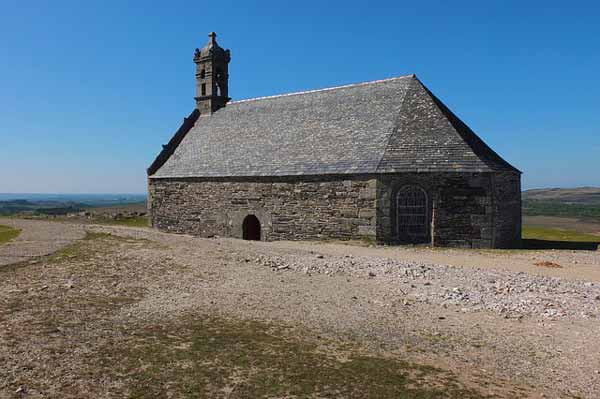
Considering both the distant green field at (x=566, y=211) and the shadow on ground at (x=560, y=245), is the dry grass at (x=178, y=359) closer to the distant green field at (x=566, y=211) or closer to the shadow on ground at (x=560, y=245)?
the shadow on ground at (x=560, y=245)

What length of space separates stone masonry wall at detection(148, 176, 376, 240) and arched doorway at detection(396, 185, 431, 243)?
1.23m

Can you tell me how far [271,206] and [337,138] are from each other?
16.1 feet

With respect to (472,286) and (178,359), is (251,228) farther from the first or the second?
(178,359)

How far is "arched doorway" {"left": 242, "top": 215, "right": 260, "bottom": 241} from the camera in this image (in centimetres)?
2489

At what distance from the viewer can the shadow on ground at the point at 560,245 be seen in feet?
65.6

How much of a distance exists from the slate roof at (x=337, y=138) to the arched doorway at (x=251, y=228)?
2662 mm

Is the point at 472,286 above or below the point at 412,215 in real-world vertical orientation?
below

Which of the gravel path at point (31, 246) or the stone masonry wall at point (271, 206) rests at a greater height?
the stone masonry wall at point (271, 206)

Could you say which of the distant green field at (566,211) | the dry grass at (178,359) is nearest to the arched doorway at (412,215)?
the dry grass at (178,359)

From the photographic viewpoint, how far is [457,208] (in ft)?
63.9

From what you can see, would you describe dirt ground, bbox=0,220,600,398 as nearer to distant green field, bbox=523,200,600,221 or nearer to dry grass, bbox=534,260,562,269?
dry grass, bbox=534,260,562,269

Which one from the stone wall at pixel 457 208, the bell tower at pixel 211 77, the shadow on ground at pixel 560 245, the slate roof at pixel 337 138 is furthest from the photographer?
the bell tower at pixel 211 77

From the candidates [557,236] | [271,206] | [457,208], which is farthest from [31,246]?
[557,236]

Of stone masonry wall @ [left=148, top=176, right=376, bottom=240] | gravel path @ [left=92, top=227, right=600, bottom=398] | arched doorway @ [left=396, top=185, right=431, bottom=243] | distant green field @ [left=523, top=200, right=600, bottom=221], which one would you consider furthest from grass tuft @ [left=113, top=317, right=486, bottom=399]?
distant green field @ [left=523, top=200, right=600, bottom=221]
